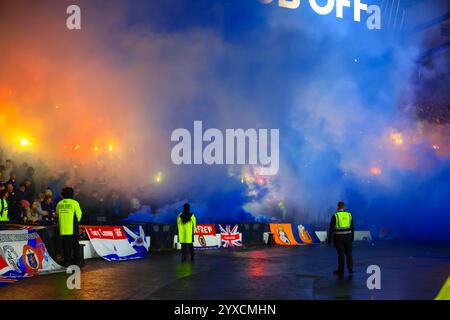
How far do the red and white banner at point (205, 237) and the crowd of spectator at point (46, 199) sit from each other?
9.02ft

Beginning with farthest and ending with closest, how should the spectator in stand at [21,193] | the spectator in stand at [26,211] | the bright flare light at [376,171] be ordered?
the bright flare light at [376,171] < the spectator in stand at [21,193] < the spectator in stand at [26,211]

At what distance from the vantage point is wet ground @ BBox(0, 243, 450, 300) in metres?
9.31

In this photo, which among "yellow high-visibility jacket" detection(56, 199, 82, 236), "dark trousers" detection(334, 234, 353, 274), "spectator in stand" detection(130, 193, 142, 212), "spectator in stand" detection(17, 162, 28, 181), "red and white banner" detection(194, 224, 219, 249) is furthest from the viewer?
"spectator in stand" detection(130, 193, 142, 212)

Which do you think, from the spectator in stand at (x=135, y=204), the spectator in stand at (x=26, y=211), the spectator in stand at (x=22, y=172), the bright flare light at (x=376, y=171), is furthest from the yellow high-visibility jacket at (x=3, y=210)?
the bright flare light at (x=376, y=171)

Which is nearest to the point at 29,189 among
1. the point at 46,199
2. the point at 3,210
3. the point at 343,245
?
the point at 46,199

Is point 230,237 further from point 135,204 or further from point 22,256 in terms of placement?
point 22,256

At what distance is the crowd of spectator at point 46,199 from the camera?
51.1 ft

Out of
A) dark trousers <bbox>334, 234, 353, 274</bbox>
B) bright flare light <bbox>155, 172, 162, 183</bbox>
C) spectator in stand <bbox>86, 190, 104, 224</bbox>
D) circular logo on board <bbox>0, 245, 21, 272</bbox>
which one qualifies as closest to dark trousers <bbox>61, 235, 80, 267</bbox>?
circular logo on board <bbox>0, 245, 21, 272</bbox>

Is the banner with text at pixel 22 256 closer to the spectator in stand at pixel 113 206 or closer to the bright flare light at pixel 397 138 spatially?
the spectator in stand at pixel 113 206

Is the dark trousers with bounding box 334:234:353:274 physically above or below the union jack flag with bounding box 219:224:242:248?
above

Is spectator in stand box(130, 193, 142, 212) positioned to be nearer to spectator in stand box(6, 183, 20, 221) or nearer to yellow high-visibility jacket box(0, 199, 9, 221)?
spectator in stand box(6, 183, 20, 221)

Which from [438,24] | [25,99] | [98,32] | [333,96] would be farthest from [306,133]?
[25,99]

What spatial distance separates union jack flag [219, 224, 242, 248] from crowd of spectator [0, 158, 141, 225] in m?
3.73

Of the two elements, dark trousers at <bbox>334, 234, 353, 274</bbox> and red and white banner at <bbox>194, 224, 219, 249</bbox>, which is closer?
dark trousers at <bbox>334, 234, 353, 274</bbox>
